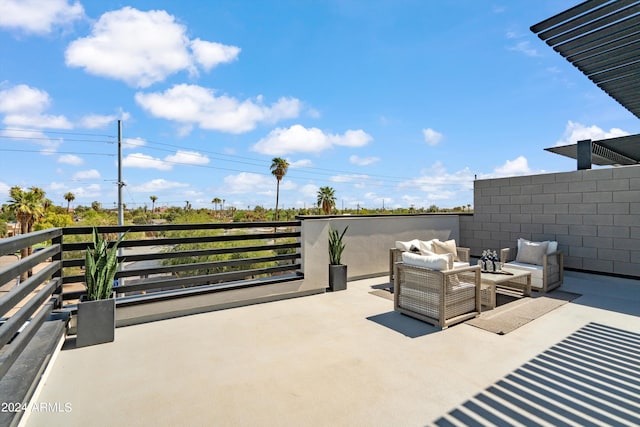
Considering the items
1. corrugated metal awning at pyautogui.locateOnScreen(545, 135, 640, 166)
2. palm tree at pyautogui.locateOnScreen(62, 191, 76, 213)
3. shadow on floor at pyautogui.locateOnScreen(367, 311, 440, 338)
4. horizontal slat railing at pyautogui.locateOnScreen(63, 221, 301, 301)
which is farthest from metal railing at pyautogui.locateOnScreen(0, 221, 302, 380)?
palm tree at pyautogui.locateOnScreen(62, 191, 76, 213)

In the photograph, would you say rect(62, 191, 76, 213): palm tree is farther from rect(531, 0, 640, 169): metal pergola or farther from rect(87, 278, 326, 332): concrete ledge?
rect(531, 0, 640, 169): metal pergola

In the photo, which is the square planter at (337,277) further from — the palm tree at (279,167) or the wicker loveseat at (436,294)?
the palm tree at (279,167)

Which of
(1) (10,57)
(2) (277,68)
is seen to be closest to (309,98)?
(2) (277,68)

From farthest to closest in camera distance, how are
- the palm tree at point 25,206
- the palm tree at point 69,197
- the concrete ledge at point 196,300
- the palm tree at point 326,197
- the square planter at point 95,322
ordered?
the palm tree at point 69,197 → the palm tree at point 326,197 → the palm tree at point 25,206 → the concrete ledge at point 196,300 → the square planter at point 95,322

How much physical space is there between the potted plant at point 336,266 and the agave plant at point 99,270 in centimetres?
297

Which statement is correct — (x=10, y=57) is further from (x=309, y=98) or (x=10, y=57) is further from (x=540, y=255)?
(x=540, y=255)

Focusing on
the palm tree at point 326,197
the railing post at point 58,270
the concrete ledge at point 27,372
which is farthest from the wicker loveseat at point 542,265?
the palm tree at point 326,197

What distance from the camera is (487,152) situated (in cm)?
1174

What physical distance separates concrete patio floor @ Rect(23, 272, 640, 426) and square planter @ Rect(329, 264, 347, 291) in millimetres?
998

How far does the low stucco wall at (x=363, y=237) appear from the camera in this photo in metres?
4.73

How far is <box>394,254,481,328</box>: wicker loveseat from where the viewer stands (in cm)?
329

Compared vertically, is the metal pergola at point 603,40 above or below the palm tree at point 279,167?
below

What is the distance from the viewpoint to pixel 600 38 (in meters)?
3.29

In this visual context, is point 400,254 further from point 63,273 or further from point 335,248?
point 63,273
